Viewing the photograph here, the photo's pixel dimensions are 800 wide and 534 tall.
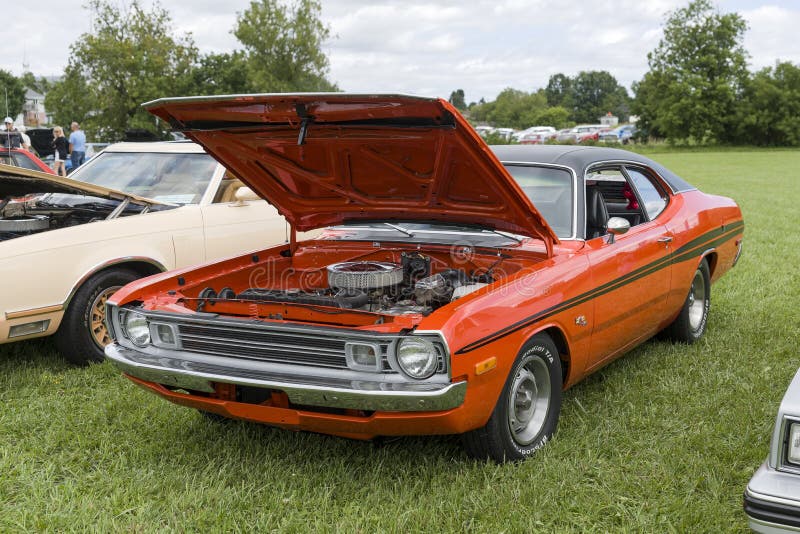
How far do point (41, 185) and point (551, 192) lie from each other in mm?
3513

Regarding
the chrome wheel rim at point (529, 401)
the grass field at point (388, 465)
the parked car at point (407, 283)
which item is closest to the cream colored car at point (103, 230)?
the grass field at point (388, 465)

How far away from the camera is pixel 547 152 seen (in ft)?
15.3

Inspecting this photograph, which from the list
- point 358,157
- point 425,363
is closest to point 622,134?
point 358,157

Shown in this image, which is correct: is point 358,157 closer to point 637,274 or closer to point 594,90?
point 637,274

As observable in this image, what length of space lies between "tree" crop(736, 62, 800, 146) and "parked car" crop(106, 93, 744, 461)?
167 feet

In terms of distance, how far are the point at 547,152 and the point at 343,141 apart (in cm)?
151

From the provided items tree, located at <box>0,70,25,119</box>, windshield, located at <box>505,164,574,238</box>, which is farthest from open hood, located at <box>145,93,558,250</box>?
tree, located at <box>0,70,25,119</box>

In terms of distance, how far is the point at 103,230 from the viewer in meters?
5.09

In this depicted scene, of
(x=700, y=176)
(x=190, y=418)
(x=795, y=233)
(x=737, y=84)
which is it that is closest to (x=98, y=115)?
(x=700, y=176)

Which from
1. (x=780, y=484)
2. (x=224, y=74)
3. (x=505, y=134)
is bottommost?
(x=505, y=134)

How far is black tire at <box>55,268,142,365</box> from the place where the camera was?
484 cm

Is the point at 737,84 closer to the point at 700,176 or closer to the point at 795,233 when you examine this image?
the point at 700,176

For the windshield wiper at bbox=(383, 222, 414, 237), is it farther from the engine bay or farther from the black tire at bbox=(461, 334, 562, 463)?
the black tire at bbox=(461, 334, 562, 463)

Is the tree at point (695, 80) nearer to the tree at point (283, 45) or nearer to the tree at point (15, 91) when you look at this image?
the tree at point (283, 45)
